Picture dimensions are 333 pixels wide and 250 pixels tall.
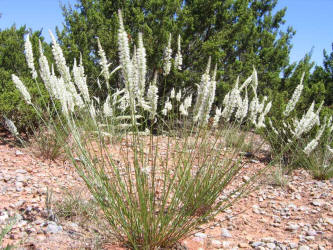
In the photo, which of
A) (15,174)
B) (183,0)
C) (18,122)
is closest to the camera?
(15,174)

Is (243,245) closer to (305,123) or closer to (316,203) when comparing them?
(305,123)

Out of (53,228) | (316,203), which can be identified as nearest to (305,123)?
(316,203)

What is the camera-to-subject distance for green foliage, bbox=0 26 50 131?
5.06 meters

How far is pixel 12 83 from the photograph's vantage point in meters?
5.51

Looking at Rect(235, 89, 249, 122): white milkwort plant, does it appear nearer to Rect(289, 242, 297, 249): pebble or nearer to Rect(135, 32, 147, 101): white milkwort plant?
Rect(289, 242, 297, 249): pebble

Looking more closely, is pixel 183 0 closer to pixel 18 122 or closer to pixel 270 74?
pixel 270 74

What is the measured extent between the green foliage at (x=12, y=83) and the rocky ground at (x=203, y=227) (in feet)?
2.69

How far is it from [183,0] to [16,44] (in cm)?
473

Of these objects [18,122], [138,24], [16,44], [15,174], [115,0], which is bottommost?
[15,174]

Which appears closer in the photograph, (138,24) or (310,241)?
(310,241)

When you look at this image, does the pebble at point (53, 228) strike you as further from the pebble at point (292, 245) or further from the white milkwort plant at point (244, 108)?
A: the pebble at point (292, 245)

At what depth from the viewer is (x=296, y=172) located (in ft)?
17.8

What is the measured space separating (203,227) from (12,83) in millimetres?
4781

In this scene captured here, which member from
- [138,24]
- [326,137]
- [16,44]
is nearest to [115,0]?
[138,24]
